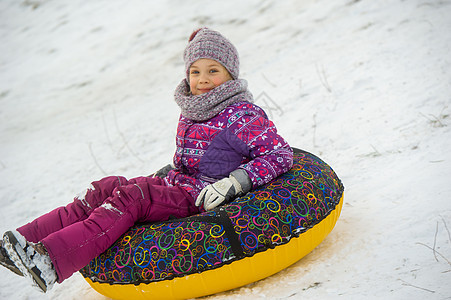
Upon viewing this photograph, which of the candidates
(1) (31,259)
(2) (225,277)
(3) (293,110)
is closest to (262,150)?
(2) (225,277)

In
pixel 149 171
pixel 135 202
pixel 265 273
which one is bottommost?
pixel 149 171

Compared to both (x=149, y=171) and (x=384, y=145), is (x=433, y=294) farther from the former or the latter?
(x=149, y=171)

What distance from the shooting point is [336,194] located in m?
2.67

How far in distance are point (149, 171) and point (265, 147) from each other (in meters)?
2.33

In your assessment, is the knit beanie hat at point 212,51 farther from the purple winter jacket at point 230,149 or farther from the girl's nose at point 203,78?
the purple winter jacket at point 230,149

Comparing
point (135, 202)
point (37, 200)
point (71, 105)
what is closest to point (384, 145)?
point (135, 202)

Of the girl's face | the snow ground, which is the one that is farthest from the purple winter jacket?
the snow ground

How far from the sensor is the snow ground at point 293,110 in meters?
2.44

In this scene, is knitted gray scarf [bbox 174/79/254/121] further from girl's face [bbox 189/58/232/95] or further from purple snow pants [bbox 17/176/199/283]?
purple snow pants [bbox 17/176/199/283]

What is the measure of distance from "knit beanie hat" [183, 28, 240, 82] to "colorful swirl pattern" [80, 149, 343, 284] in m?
0.93

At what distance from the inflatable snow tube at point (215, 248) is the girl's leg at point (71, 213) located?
0.31 m

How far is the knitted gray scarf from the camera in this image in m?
2.75

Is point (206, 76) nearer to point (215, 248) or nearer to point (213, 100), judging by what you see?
point (213, 100)

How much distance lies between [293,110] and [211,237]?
2.94m
